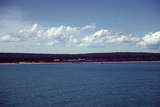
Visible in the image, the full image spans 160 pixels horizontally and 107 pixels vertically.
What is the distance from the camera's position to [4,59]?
17212cm

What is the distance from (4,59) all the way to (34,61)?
67.6 ft

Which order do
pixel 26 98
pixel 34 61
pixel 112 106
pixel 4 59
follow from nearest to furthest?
1. pixel 112 106
2. pixel 26 98
3. pixel 4 59
4. pixel 34 61

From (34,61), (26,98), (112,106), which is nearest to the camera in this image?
(112,106)

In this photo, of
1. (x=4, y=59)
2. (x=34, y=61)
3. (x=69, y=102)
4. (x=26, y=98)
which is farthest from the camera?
(x=34, y=61)

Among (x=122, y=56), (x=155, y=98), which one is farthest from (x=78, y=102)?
(x=122, y=56)

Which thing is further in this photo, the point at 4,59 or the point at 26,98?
the point at 4,59

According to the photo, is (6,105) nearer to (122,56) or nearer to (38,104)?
(38,104)

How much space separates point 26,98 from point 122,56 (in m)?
169

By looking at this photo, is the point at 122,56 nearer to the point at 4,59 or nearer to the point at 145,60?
the point at 145,60

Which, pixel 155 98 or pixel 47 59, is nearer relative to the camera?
pixel 155 98

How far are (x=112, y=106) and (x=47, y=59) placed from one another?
175411 mm

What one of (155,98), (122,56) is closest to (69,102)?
(155,98)

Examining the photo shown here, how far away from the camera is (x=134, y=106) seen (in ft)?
86.1

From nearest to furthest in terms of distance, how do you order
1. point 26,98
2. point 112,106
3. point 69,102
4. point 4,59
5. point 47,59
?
1. point 112,106
2. point 69,102
3. point 26,98
4. point 4,59
5. point 47,59
